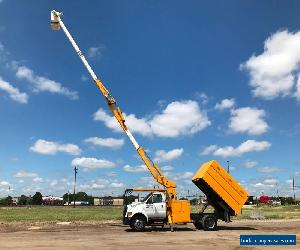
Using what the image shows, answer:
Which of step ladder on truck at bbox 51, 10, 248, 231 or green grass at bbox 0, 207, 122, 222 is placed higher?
step ladder on truck at bbox 51, 10, 248, 231

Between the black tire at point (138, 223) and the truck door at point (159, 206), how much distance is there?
878mm

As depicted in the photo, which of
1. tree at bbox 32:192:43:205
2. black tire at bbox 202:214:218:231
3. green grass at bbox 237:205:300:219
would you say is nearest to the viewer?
black tire at bbox 202:214:218:231

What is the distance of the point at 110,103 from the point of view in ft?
96.9

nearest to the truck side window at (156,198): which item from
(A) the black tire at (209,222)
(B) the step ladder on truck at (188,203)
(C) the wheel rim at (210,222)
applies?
(B) the step ladder on truck at (188,203)

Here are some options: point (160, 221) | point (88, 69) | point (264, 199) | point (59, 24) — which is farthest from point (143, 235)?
point (264, 199)

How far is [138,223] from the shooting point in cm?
2528

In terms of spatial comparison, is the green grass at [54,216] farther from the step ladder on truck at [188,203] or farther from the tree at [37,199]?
the tree at [37,199]

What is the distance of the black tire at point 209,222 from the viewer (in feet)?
86.4

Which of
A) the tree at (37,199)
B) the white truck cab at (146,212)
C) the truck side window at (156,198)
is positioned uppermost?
the truck side window at (156,198)

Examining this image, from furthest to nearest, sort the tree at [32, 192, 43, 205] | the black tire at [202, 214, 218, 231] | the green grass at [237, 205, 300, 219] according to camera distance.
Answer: the tree at [32, 192, 43, 205]
the green grass at [237, 205, 300, 219]
the black tire at [202, 214, 218, 231]

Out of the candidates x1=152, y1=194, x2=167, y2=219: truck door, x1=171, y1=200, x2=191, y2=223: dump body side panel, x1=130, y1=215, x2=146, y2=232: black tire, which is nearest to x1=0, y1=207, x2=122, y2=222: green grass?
x1=130, y1=215, x2=146, y2=232: black tire

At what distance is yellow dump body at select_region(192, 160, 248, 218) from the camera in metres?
25.4

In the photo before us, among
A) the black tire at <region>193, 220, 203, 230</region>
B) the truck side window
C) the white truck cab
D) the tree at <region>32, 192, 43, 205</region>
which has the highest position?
the truck side window

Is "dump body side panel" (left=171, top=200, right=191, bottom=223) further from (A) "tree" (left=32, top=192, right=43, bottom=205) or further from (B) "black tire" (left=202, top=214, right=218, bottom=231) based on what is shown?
(A) "tree" (left=32, top=192, right=43, bottom=205)
